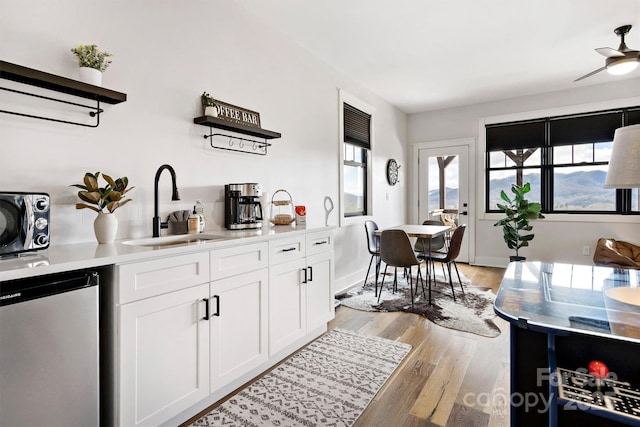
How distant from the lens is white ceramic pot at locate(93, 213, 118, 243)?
1.68 meters

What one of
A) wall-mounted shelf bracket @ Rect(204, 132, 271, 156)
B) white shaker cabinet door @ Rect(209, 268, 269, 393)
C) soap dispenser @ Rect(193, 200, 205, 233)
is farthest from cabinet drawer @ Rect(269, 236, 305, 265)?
wall-mounted shelf bracket @ Rect(204, 132, 271, 156)

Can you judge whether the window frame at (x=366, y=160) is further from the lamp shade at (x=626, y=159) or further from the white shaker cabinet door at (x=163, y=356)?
the lamp shade at (x=626, y=159)

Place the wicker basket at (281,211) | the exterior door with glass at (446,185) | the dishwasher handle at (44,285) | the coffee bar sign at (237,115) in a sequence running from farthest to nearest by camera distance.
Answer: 1. the exterior door with glass at (446,185)
2. the wicker basket at (281,211)
3. the coffee bar sign at (237,115)
4. the dishwasher handle at (44,285)

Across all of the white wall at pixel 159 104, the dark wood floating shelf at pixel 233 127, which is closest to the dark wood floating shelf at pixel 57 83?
the white wall at pixel 159 104

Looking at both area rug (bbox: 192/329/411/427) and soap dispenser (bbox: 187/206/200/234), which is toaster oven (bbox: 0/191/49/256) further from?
area rug (bbox: 192/329/411/427)

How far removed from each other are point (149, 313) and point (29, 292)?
474 millimetres

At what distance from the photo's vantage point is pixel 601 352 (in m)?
1.13

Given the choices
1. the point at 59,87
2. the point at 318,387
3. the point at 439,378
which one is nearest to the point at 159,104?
the point at 59,87

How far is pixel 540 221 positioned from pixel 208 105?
5165 millimetres

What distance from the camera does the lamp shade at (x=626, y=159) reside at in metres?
1.22

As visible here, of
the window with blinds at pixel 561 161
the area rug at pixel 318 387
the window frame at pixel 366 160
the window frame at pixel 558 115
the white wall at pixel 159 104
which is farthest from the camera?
the window with blinds at pixel 561 161

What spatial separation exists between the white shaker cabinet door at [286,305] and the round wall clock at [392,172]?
3.32 m

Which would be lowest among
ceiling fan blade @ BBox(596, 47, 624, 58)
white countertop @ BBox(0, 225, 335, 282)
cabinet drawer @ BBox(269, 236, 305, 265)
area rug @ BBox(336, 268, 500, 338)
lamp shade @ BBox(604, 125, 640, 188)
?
area rug @ BBox(336, 268, 500, 338)

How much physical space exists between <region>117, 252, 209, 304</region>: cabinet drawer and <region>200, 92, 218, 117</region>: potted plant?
44.9 inches
